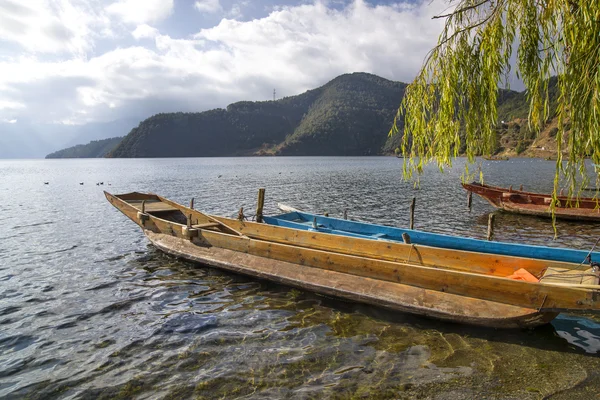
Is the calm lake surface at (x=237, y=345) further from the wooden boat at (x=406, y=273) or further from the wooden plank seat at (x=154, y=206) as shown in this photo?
the wooden plank seat at (x=154, y=206)

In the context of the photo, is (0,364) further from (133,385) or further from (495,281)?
(495,281)

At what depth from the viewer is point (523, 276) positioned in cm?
771

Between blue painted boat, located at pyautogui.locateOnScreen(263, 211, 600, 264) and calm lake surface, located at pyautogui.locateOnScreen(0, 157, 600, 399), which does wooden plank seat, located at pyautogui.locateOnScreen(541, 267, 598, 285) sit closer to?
calm lake surface, located at pyautogui.locateOnScreen(0, 157, 600, 399)

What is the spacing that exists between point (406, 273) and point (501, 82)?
430 cm

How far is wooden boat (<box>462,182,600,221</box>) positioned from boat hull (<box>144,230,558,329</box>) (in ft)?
50.8

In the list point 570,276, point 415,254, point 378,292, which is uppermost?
point 570,276

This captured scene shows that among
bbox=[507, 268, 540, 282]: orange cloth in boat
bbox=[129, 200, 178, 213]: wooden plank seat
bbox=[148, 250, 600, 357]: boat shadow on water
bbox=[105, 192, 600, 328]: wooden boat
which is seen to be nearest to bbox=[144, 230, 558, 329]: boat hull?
bbox=[105, 192, 600, 328]: wooden boat

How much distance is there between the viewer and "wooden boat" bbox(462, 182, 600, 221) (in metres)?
21.1

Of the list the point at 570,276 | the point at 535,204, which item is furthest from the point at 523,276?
the point at 535,204

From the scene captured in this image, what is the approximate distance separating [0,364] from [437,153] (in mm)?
8959

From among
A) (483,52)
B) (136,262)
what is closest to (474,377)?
(483,52)

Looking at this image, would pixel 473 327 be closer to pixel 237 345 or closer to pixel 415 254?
pixel 415 254

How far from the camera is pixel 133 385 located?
6043mm

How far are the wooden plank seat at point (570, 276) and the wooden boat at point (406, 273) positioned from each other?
0.02 m
